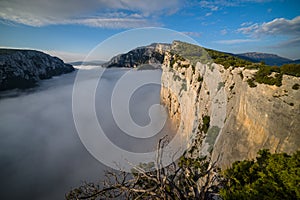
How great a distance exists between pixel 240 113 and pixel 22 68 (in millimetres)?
124783

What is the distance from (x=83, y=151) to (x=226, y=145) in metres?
36.8

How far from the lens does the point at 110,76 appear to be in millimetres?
153875

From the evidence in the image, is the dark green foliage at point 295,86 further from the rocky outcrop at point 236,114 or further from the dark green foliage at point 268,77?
the dark green foliage at point 268,77

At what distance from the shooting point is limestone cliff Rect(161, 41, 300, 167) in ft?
29.7

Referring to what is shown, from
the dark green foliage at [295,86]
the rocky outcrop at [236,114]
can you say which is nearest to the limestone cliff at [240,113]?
the rocky outcrop at [236,114]

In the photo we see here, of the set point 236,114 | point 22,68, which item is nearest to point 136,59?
point 22,68

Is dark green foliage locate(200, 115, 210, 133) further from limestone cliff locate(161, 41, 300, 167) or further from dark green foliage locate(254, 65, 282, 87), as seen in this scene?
dark green foliage locate(254, 65, 282, 87)

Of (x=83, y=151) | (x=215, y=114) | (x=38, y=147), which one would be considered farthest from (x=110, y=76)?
(x=215, y=114)

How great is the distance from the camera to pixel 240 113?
13.0 meters

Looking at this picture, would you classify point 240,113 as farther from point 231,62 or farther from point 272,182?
point 272,182

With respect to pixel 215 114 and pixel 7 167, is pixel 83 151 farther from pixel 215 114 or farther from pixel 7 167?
pixel 215 114

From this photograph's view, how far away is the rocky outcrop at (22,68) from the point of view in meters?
94.5

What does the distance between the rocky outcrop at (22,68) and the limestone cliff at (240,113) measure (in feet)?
348

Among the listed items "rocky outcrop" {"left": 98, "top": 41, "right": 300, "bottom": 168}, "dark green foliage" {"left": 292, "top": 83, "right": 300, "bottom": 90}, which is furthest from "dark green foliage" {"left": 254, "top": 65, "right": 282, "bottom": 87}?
Answer: "dark green foliage" {"left": 292, "top": 83, "right": 300, "bottom": 90}
